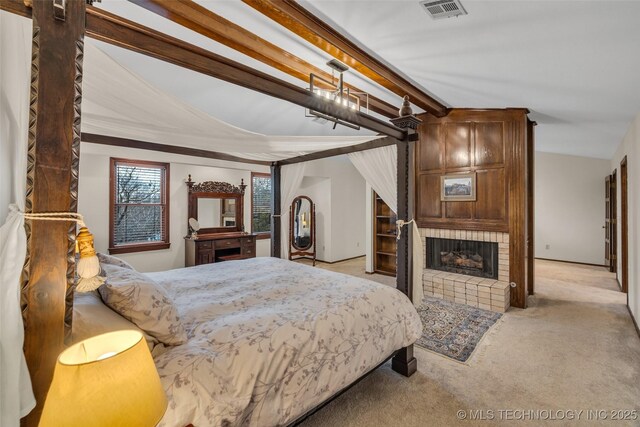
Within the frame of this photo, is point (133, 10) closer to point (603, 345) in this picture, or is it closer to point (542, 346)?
point (542, 346)

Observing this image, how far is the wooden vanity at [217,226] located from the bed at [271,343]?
7.45ft

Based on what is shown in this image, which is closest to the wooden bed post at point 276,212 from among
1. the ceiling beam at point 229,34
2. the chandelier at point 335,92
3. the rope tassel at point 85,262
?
the chandelier at point 335,92

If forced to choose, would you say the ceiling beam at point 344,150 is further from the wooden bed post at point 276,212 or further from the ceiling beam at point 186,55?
the ceiling beam at point 186,55

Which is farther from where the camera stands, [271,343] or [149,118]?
[149,118]

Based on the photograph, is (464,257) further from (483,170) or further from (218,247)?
(218,247)

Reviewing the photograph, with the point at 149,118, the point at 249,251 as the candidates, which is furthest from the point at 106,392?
the point at 249,251

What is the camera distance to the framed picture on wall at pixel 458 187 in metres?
4.02

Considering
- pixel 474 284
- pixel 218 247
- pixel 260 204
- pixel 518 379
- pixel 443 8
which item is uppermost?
pixel 443 8

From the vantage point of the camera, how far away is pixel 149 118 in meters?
2.07

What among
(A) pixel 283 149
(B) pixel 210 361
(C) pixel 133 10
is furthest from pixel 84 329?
(A) pixel 283 149

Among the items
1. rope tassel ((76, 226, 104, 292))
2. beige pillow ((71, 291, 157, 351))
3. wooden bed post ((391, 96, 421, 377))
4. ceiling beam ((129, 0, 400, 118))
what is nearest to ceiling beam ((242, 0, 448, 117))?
ceiling beam ((129, 0, 400, 118))

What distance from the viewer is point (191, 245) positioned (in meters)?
4.68

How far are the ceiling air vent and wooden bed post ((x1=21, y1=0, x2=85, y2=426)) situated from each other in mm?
1719

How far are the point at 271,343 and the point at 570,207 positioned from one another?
300 inches
